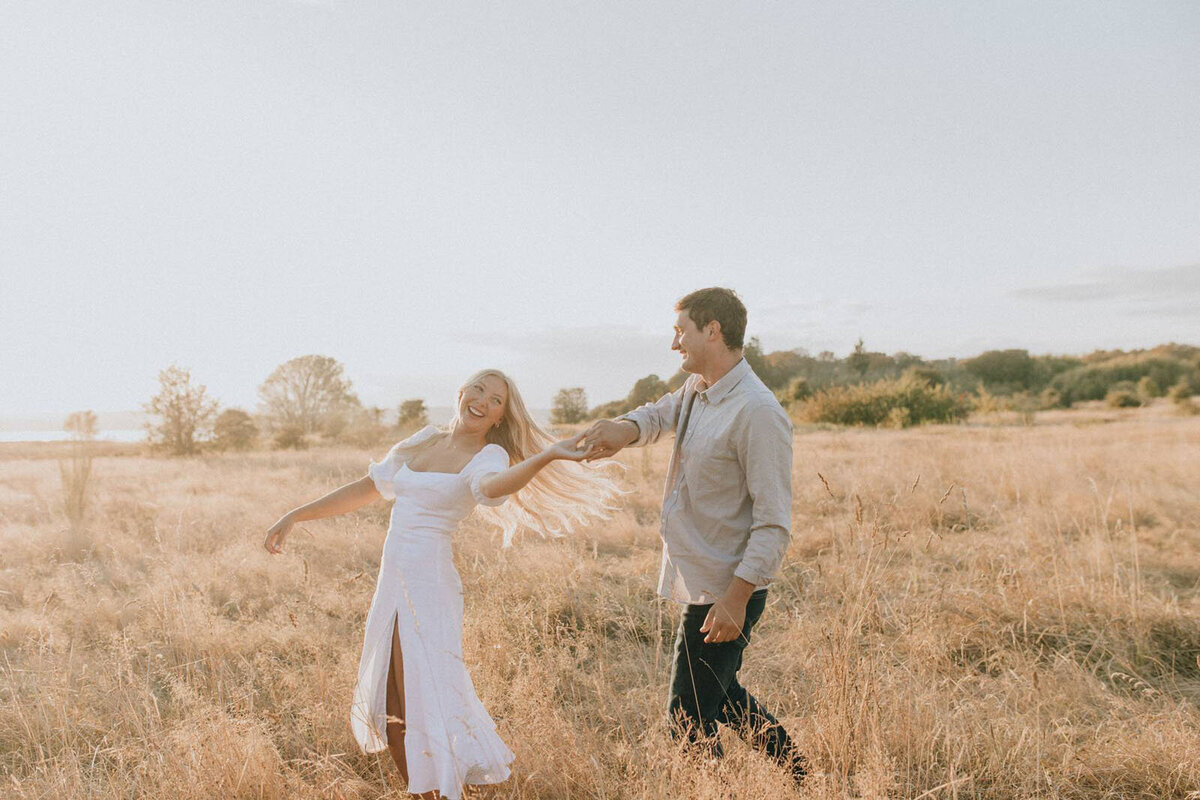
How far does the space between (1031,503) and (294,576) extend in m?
A: 7.67

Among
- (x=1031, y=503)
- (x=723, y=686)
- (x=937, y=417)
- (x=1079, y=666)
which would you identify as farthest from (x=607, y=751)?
(x=937, y=417)

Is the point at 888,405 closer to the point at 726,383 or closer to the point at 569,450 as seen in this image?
the point at 726,383

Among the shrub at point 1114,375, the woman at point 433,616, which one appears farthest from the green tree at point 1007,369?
the woman at point 433,616

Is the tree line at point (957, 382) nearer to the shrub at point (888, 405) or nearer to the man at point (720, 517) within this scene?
the shrub at point (888, 405)

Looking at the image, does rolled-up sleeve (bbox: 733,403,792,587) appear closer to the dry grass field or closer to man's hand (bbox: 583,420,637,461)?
the dry grass field

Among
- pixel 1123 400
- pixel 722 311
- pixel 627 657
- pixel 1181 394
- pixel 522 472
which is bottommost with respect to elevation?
pixel 627 657

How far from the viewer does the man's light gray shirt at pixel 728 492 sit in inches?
100

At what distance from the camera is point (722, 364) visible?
2.86m

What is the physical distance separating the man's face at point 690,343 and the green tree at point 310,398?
23.4m

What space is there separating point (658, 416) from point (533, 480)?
71cm

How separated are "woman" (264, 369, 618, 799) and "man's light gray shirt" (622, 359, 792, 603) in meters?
0.46

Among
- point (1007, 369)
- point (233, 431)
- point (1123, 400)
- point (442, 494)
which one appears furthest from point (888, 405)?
point (1007, 369)

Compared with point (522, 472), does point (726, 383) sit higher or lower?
higher

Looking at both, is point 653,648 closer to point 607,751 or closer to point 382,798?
point 607,751
